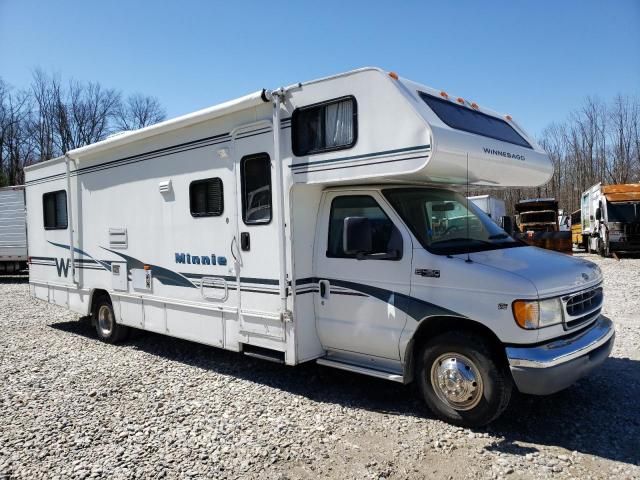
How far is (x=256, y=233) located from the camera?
Answer: 545 centimetres

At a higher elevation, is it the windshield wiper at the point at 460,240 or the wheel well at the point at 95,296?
the windshield wiper at the point at 460,240

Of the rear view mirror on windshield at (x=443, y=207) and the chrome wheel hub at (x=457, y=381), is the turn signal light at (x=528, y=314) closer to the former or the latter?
the chrome wheel hub at (x=457, y=381)

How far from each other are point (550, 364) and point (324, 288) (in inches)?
85.9

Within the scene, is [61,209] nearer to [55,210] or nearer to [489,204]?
[55,210]

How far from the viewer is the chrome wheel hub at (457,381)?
425 centimetres

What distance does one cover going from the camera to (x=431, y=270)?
445 centimetres

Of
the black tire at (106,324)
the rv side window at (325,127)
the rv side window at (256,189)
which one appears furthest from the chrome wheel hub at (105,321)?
the rv side window at (325,127)

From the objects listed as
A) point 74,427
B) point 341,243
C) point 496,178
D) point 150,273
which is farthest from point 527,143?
point 74,427

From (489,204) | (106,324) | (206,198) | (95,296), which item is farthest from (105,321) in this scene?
(489,204)

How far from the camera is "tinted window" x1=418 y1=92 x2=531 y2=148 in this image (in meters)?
4.71

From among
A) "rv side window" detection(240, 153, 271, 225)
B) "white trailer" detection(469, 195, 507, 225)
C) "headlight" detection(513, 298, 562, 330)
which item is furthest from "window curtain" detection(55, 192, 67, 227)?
"white trailer" detection(469, 195, 507, 225)

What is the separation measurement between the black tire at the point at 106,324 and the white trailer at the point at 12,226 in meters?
10.4

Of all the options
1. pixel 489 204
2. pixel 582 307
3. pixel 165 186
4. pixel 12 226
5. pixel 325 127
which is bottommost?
pixel 582 307

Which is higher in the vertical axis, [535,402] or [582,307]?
[582,307]
